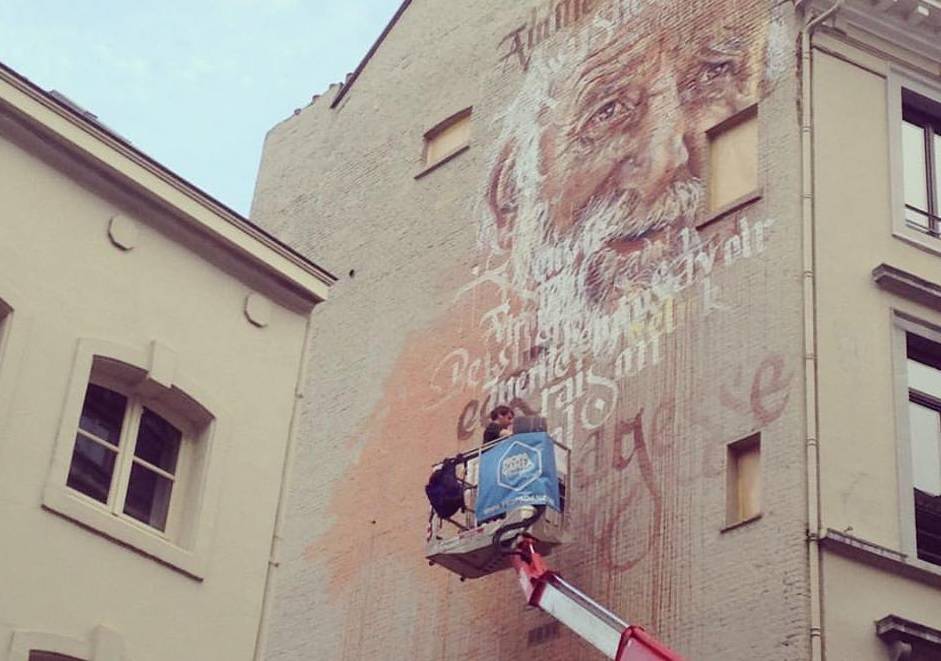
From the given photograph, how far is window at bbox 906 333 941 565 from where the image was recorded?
21484mm

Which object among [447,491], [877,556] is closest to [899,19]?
[877,556]

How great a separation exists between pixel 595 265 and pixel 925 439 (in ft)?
20.1

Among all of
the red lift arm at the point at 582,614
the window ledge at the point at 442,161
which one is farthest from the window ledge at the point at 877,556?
the window ledge at the point at 442,161

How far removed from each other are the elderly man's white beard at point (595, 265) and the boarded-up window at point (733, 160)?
0.29 metres

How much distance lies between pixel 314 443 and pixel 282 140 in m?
9.01

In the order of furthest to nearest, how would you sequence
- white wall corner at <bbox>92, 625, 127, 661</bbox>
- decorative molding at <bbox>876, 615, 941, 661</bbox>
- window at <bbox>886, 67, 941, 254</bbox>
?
window at <bbox>886, 67, 941, 254</bbox>, decorative molding at <bbox>876, 615, 941, 661</bbox>, white wall corner at <bbox>92, 625, 127, 661</bbox>

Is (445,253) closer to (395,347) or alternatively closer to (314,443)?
(395,347)

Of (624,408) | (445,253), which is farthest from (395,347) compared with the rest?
(624,408)

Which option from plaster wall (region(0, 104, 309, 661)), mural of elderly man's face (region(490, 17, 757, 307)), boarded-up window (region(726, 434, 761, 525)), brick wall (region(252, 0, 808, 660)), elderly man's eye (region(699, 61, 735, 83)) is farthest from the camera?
elderly man's eye (region(699, 61, 735, 83))

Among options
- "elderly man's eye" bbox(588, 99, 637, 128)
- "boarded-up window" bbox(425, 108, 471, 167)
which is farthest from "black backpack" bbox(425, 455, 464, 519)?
"boarded-up window" bbox(425, 108, 471, 167)

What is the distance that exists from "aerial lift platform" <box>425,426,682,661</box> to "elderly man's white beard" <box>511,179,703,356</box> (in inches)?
89.8

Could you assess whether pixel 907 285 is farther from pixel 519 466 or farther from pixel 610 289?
pixel 519 466

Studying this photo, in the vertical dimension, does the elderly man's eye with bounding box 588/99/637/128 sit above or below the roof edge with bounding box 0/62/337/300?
above

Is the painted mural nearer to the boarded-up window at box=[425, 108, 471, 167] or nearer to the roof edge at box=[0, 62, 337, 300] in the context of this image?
the boarded-up window at box=[425, 108, 471, 167]
